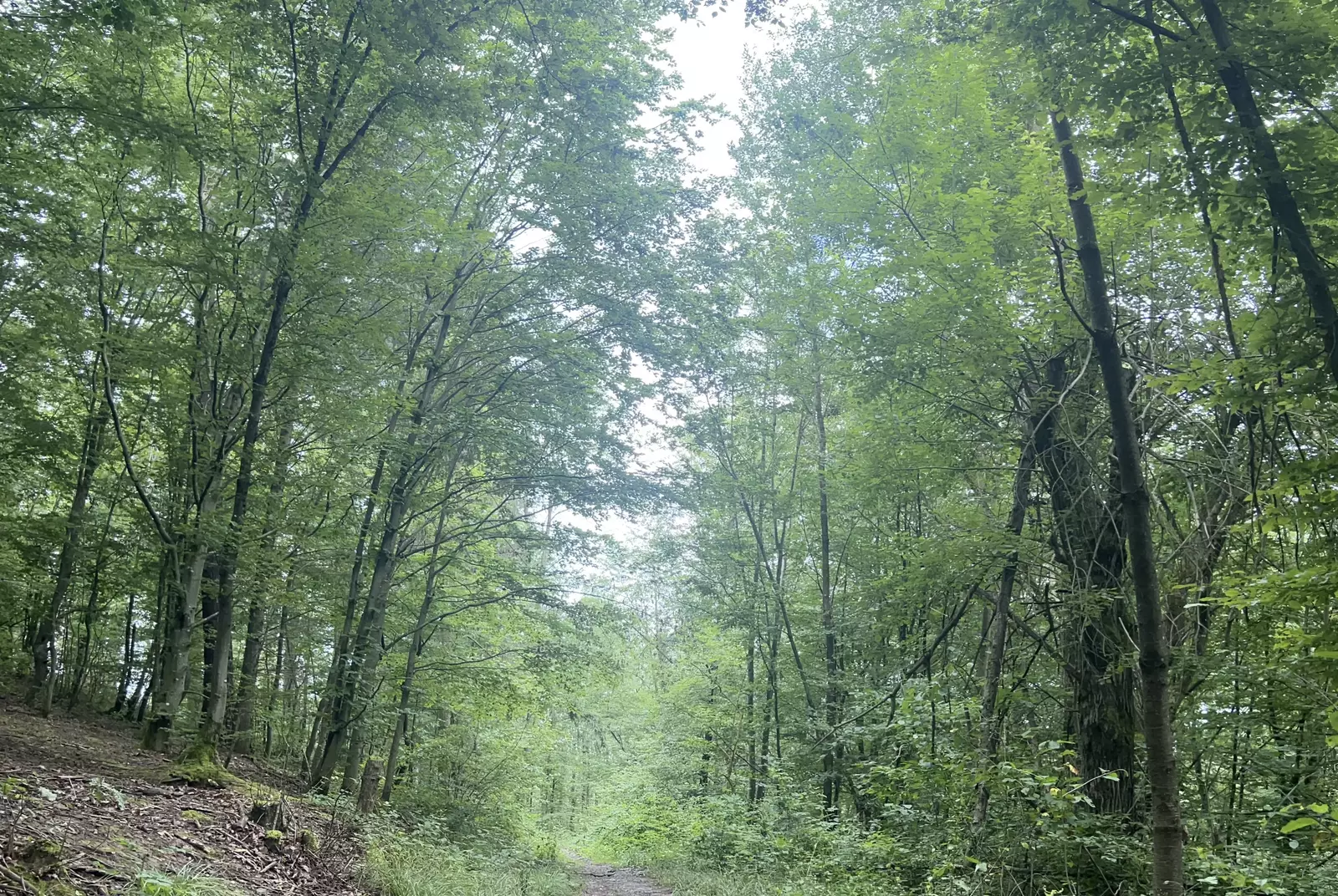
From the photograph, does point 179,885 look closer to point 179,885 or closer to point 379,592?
point 179,885

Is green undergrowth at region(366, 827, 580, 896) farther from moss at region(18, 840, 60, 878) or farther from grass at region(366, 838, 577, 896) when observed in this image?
moss at region(18, 840, 60, 878)

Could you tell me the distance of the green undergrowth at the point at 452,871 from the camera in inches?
255

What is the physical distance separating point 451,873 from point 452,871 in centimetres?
24

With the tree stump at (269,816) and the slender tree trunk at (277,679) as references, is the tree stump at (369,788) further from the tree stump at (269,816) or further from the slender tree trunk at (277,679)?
the tree stump at (269,816)

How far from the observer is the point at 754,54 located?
1317 centimetres

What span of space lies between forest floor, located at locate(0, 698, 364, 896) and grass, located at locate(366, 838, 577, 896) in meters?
0.27

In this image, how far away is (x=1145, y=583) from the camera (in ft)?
10.9

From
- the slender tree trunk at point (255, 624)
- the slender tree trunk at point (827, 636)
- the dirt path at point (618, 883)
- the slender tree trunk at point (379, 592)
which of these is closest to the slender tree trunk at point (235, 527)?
the slender tree trunk at point (255, 624)

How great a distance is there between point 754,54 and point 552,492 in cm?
859

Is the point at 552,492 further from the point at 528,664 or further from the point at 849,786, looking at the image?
the point at 849,786

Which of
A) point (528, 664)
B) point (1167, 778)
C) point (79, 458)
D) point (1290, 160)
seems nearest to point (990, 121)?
point (1290, 160)

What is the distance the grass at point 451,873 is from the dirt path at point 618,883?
1.78 ft

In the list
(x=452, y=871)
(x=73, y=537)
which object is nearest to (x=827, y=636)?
(x=452, y=871)

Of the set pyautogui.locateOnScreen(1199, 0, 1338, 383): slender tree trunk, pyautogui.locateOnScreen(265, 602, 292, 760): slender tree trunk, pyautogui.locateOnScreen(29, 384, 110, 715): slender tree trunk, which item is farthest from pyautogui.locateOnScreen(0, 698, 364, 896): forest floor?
pyautogui.locateOnScreen(1199, 0, 1338, 383): slender tree trunk
